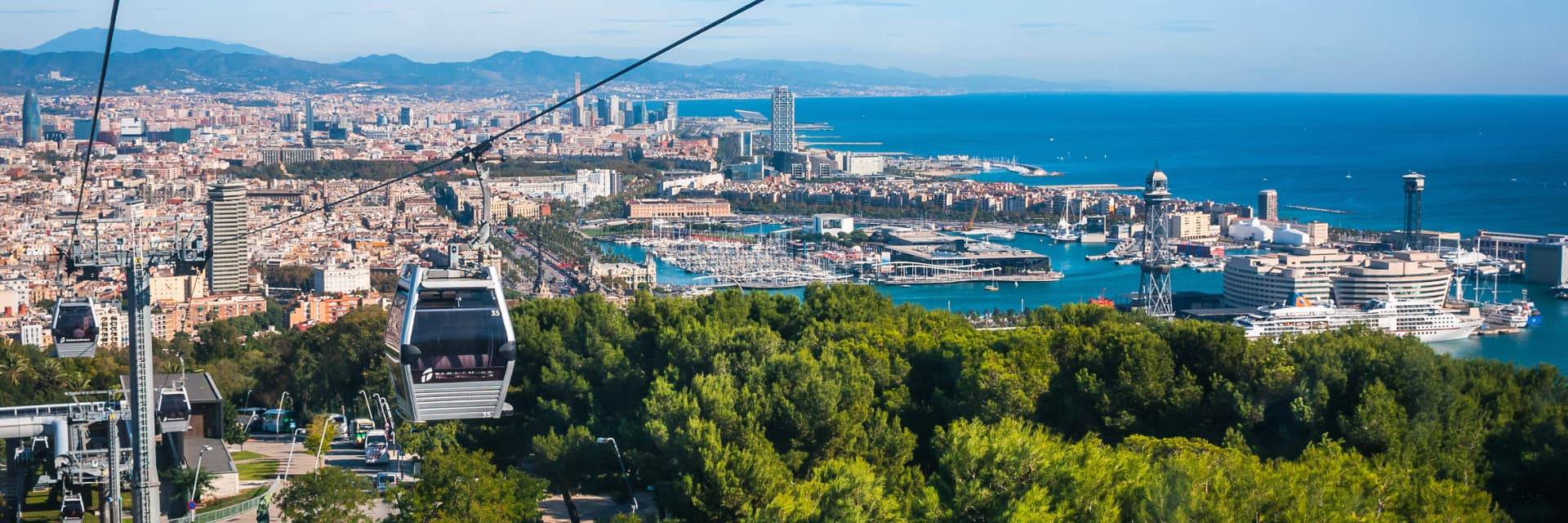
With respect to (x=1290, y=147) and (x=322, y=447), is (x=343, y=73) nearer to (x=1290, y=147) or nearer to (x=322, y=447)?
(x=1290, y=147)

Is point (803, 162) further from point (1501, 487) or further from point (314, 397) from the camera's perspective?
point (1501, 487)

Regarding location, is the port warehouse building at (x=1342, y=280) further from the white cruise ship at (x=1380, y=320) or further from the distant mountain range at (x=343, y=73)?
the distant mountain range at (x=343, y=73)

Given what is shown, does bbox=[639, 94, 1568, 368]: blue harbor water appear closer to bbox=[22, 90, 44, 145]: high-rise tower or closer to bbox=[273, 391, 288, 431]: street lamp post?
bbox=[273, 391, 288, 431]: street lamp post

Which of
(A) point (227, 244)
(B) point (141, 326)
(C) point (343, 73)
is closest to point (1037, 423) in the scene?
(B) point (141, 326)

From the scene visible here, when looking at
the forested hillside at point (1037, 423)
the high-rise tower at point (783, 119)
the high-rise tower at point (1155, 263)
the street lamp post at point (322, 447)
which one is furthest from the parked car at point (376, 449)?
the high-rise tower at point (783, 119)

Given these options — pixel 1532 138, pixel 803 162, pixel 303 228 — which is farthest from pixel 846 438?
pixel 1532 138

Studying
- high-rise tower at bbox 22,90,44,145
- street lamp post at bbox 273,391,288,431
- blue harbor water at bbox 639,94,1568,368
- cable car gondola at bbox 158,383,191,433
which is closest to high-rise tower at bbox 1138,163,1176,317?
blue harbor water at bbox 639,94,1568,368
